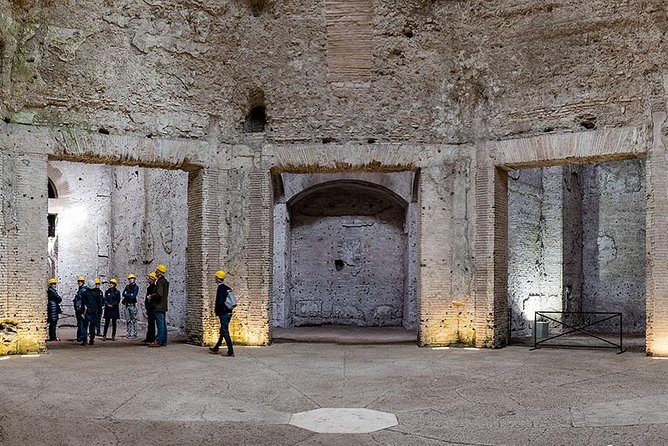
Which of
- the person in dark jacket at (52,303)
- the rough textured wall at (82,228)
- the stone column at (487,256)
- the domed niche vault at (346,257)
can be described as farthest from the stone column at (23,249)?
the domed niche vault at (346,257)

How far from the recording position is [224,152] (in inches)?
472

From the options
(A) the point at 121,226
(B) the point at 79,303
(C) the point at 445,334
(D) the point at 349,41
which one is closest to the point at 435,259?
(C) the point at 445,334

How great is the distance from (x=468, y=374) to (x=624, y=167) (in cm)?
940

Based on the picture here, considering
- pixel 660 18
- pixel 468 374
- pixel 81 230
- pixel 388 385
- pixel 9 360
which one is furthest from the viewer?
pixel 81 230

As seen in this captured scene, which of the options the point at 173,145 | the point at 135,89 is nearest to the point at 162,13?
the point at 135,89

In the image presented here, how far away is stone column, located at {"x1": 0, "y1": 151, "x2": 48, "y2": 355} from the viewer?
33.9 ft

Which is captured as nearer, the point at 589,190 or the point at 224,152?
the point at 224,152

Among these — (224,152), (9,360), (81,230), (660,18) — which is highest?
(660,18)

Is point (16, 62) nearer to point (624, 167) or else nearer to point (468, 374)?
point (468, 374)

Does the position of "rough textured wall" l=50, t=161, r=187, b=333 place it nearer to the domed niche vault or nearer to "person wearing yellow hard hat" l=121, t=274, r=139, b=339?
"person wearing yellow hard hat" l=121, t=274, r=139, b=339

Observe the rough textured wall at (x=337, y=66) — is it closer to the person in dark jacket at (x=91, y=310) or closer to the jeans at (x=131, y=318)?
the person in dark jacket at (x=91, y=310)

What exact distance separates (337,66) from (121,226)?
7.42m

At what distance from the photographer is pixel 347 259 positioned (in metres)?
17.7

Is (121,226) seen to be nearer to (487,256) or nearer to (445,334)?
(445,334)
